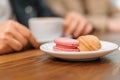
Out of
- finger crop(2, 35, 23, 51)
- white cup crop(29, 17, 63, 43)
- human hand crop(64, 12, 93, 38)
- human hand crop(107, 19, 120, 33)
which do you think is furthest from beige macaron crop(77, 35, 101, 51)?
human hand crop(107, 19, 120, 33)

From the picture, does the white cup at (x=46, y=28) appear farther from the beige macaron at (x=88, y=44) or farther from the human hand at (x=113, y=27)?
the human hand at (x=113, y=27)

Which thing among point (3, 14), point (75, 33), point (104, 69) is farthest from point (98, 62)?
point (3, 14)

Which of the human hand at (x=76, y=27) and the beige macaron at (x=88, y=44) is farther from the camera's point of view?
the human hand at (x=76, y=27)

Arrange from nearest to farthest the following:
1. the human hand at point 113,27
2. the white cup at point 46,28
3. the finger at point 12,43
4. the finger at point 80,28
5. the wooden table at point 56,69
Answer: the wooden table at point 56,69 → the finger at point 12,43 → the white cup at point 46,28 → the finger at point 80,28 → the human hand at point 113,27

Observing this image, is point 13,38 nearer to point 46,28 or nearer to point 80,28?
point 46,28

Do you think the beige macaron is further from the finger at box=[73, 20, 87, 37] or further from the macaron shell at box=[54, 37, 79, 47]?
the finger at box=[73, 20, 87, 37]

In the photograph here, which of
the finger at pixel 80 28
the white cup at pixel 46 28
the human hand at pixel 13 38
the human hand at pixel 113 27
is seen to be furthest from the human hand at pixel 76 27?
the human hand at pixel 113 27

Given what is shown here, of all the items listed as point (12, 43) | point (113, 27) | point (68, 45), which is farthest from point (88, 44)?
point (113, 27)
